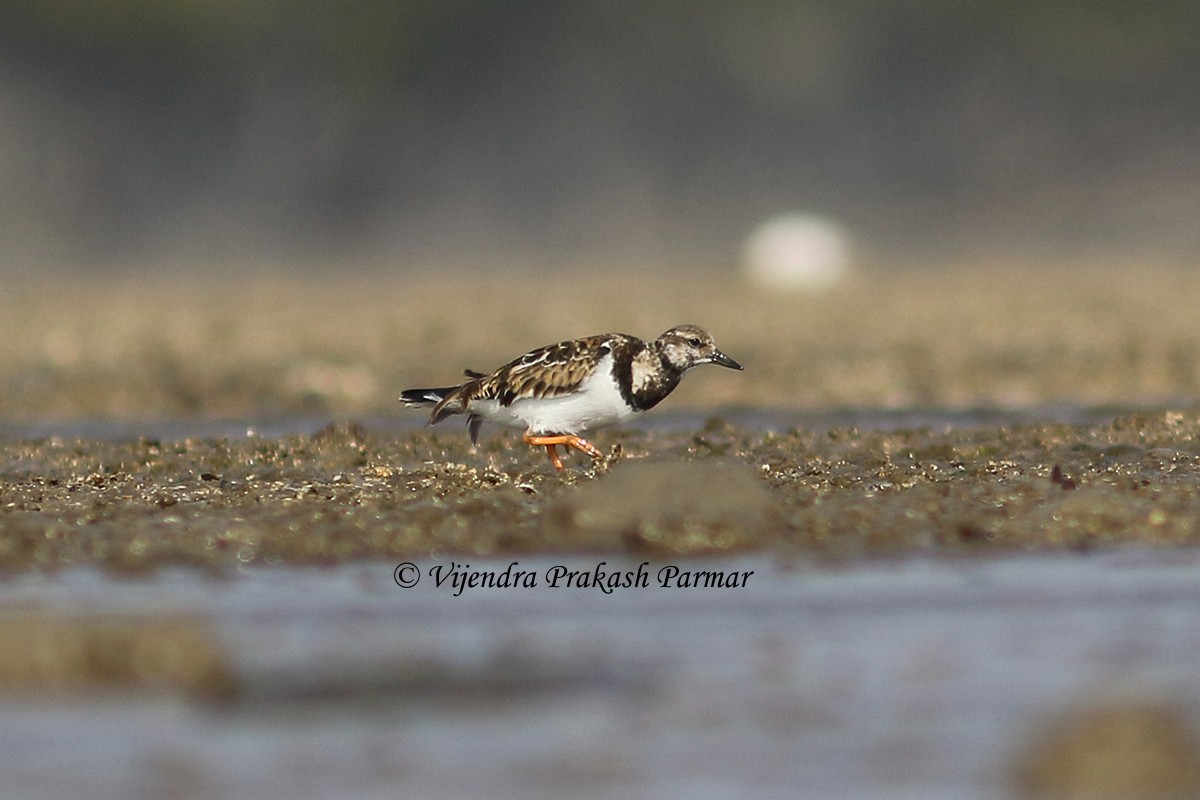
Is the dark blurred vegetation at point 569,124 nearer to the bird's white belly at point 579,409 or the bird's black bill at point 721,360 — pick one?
the bird's black bill at point 721,360

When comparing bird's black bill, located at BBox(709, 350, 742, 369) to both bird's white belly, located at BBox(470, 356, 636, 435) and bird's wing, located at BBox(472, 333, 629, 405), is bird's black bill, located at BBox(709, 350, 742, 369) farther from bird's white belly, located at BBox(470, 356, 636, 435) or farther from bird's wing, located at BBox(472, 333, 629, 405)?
bird's white belly, located at BBox(470, 356, 636, 435)

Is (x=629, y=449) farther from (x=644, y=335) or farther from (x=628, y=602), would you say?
(x=644, y=335)

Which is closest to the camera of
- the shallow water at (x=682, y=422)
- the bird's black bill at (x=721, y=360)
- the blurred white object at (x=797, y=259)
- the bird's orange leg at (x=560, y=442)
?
the bird's orange leg at (x=560, y=442)

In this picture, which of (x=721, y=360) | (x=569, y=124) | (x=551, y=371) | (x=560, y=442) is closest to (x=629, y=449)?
(x=721, y=360)

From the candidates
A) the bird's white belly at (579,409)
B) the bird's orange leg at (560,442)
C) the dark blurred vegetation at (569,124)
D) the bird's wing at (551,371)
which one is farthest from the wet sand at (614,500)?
the dark blurred vegetation at (569,124)

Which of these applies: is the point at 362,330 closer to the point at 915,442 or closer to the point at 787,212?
the point at 915,442

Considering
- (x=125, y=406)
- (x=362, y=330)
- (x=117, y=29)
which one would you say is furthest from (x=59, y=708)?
(x=117, y=29)
